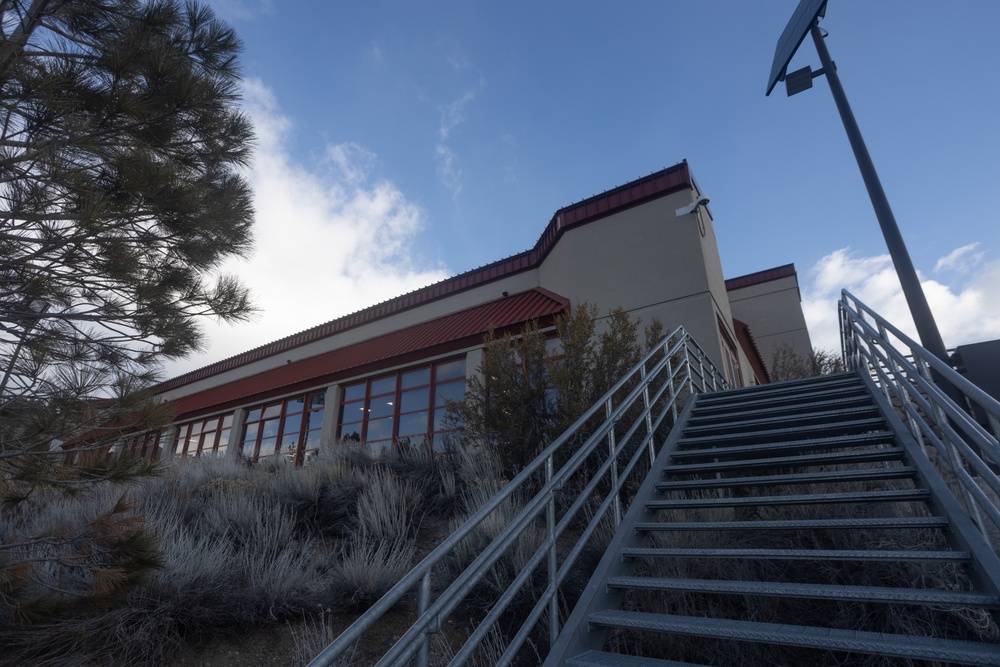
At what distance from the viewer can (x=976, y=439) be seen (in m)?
2.52

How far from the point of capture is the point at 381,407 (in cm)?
1430

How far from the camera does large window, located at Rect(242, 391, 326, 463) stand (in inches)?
623

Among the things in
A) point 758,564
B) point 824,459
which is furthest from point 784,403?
point 758,564

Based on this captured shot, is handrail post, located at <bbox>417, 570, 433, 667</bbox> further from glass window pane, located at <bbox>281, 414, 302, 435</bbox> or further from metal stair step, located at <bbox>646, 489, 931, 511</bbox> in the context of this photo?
glass window pane, located at <bbox>281, 414, 302, 435</bbox>

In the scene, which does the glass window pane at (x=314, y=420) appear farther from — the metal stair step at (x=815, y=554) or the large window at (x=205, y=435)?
the metal stair step at (x=815, y=554)

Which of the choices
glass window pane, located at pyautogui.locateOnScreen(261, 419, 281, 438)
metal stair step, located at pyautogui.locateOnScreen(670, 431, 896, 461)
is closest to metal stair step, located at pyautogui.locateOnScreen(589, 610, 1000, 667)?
metal stair step, located at pyautogui.locateOnScreen(670, 431, 896, 461)

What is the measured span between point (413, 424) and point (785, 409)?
9.31 m

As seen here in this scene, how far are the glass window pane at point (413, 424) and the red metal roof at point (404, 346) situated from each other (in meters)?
1.44

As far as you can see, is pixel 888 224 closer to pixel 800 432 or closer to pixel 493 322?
pixel 800 432

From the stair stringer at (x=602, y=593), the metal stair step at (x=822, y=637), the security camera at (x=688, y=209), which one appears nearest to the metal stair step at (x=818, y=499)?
the stair stringer at (x=602, y=593)

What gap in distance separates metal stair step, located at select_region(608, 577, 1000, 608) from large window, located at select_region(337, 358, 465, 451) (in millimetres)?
9212

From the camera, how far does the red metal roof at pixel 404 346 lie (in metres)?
12.3

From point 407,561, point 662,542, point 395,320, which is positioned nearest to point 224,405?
point 395,320

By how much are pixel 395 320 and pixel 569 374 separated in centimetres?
1031
